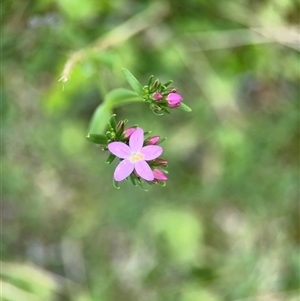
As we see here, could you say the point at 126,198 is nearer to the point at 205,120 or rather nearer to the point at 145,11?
the point at 205,120

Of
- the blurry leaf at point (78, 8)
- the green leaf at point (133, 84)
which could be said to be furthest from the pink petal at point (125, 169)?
the blurry leaf at point (78, 8)

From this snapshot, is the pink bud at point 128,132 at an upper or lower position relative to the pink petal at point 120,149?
upper

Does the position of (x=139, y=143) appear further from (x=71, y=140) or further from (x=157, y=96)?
(x=71, y=140)

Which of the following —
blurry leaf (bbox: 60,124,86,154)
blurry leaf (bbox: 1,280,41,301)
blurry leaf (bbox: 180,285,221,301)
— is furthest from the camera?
blurry leaf (bbox: 60,124,86,154)

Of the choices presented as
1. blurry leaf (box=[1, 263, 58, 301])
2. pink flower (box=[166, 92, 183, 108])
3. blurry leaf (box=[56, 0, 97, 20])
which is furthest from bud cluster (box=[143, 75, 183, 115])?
blurry leaf (box=[1, 263, 58, 301])

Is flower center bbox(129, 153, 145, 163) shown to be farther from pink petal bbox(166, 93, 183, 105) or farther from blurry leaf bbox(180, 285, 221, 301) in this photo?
blurry leaf bbox(180, 285, 221, 301)

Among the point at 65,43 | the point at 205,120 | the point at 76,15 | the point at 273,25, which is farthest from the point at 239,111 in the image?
the point at 65,43

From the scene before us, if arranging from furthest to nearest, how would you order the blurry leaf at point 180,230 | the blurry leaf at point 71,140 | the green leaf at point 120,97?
the blurry leaf at point 180,230, the blurry leaf at point 71,140, the green leaf at point 120,97

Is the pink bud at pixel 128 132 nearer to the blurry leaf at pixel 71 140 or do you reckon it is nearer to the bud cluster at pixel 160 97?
the bud cluster at pixel 160 97
